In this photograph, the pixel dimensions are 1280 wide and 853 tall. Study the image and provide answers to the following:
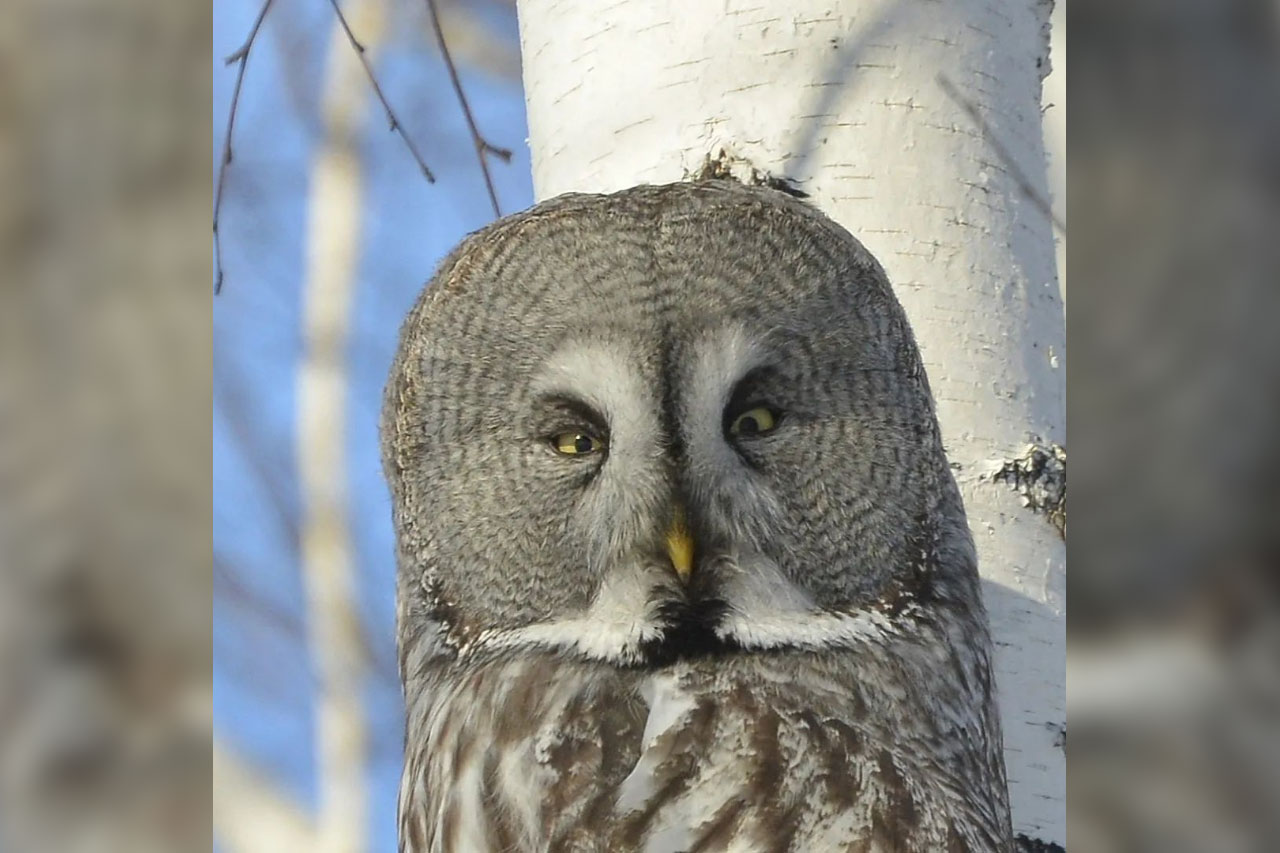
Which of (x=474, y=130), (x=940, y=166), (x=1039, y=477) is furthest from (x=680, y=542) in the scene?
(x=474, y=130)

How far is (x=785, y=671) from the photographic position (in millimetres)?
1556

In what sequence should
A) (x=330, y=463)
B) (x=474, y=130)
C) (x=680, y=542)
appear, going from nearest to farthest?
(x=680, y=542) < (x=474, y=130) < (x=330, y=463)

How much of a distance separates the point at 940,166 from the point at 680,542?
497 mm

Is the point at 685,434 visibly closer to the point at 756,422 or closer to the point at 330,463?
the point at 756,422

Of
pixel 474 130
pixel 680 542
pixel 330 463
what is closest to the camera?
pixel 680 542

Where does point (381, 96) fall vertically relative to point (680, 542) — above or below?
above

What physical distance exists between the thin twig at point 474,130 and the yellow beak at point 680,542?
645 mm

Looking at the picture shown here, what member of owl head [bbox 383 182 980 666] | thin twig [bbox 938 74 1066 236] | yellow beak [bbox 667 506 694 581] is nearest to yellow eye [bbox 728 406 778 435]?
owl head [bbox 383 182 980 666]

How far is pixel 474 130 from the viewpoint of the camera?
7.11 feet

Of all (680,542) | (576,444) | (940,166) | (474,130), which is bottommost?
(680,542)
